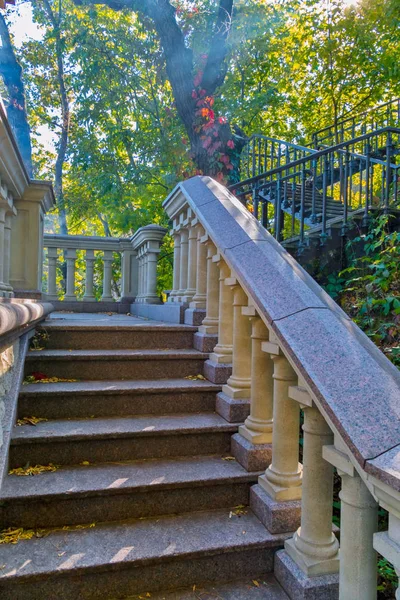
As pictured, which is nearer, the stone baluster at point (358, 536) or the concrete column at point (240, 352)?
A: the stone baluster at point (358, 536)

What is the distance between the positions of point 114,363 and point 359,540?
1.89 m

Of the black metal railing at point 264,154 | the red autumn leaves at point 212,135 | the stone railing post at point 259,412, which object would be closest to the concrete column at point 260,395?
the stone railing post at point 259,412

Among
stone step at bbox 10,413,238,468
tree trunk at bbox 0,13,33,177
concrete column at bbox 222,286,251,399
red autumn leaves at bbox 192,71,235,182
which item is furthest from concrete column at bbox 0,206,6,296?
tree trunk at bbox 0,13,33,177

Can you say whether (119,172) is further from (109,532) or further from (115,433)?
(109,532)

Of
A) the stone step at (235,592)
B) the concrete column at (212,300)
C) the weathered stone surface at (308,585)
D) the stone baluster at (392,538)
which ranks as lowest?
the stone step at (235,592)

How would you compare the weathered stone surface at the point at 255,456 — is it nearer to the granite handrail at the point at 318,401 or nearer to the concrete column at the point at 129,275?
the granite handrail at the point at 318,401

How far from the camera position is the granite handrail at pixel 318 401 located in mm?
1167

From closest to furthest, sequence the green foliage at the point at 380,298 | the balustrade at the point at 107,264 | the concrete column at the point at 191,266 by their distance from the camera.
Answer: the green foliage at the point at 380,298
the concrete column at the point at 191,266
the balustrade at the point at 107,264

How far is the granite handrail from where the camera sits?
1.17 metres

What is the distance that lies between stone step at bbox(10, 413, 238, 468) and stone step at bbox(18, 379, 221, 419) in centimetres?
9

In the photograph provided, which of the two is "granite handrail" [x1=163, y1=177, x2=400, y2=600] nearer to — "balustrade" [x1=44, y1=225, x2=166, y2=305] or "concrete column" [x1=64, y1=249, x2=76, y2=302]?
"balustrade" [x1=44, y1=225, x2=166, y2=305]

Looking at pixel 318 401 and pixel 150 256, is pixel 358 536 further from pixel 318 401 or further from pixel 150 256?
pixel 150 256

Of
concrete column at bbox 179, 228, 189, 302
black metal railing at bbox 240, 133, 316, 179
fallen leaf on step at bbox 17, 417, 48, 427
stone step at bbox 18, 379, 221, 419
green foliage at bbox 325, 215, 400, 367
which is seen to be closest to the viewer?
fallen leaf on step at bbox 17, 417, 48, 427

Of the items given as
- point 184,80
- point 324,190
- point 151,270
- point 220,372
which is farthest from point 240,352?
point 184,80
